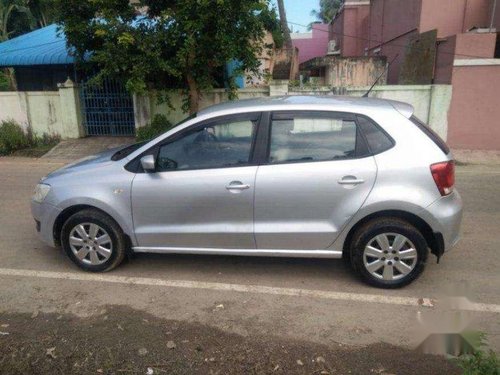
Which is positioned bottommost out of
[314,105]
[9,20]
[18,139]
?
[18,139]

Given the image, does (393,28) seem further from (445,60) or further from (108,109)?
(108,109)

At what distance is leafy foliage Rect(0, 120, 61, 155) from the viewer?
1256 centimetres

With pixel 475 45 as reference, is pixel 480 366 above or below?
below

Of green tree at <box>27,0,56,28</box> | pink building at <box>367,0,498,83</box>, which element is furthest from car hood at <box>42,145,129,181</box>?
green tree at <box>27,0,56,28</box>

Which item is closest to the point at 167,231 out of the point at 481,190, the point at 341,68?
the point at 481,190

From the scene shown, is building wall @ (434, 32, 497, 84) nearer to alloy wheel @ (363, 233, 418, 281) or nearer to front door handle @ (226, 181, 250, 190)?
alloy wheel @ (363, 233, 418, 281)

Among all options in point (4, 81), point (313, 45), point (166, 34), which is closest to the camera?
point (166, 34)

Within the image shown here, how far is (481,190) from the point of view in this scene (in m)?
7.56

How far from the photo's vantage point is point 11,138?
12594 millimetres

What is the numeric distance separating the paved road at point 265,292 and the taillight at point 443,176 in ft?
3.07

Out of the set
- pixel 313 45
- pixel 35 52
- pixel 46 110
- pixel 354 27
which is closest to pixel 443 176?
pixel 46 110

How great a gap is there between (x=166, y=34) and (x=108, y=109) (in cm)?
443

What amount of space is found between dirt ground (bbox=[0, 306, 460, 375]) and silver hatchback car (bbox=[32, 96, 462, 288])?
3.10ft

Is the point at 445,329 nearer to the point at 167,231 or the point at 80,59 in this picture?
the point at 167,231
